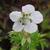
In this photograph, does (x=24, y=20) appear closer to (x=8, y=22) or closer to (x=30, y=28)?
(x=30, y=28)

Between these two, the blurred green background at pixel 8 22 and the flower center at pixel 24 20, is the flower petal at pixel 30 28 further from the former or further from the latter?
the blurred green background at pixel 8 22

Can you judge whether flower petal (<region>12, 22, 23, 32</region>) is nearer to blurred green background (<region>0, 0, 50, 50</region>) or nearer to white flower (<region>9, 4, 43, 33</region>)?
white flower (<region>9, 4, 43, 33</region>)

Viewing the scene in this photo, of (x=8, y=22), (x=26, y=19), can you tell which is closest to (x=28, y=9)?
(x=26, y=19)

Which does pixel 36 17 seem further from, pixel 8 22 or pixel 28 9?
pixel 8 22

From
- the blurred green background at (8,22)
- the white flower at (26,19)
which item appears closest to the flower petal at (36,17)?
the white flower at (26,19)

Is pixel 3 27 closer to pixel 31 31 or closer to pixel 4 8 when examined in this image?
pixel 4 8

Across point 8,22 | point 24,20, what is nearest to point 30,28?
point 24,20

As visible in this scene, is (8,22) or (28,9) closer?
(28,9)

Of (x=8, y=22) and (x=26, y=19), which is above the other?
(x=26, y=19)

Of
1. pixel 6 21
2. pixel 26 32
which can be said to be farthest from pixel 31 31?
pixel 6 21
